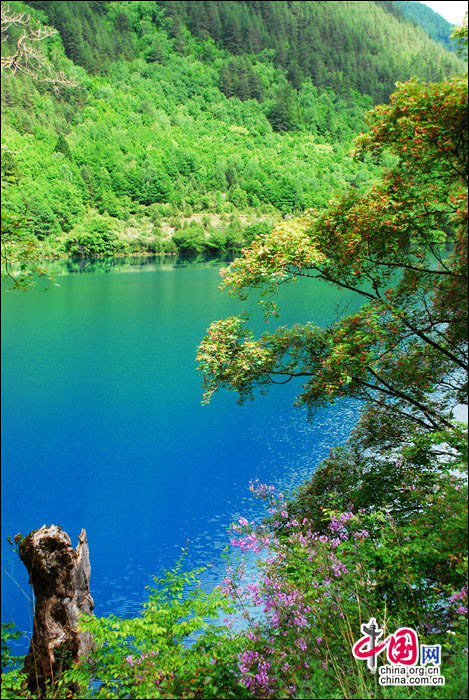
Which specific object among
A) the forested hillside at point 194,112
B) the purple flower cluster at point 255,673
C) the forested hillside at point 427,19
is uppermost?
the forested hillside at point 427,19

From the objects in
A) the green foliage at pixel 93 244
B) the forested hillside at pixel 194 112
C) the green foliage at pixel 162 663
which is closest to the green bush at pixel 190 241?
the forested hillside at pixel 194 112

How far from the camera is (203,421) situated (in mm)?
17797

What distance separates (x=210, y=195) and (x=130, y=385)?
8315 centimetres

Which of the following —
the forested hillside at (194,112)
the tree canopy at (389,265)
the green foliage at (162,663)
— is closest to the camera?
the green foliage at (162,663)

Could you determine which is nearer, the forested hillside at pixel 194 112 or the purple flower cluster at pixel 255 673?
the purple flower cluster at pixel 255 673

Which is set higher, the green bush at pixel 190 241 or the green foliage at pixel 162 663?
the green bush at pixel 190 241

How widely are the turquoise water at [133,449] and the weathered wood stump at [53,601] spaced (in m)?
0.49

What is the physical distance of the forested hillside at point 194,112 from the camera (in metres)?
84.2

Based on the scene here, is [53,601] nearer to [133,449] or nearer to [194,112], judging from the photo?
[133,449]

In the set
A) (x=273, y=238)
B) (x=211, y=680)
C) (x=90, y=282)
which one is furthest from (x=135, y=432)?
(x=90, y=282)

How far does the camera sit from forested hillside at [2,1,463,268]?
276 feet

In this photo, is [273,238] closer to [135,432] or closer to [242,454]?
[242,454]

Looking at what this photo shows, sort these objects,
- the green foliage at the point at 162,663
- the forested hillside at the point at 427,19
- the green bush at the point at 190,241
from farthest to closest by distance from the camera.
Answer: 1. the forested hillside at the point at 427,19
2. the green bush at the point at 190,241
3. the green foliage at the point at 162,663

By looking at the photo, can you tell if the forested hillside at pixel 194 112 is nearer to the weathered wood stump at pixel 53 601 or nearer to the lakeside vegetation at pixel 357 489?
the lakeside vegetation at pixel 357 489
